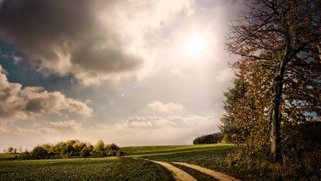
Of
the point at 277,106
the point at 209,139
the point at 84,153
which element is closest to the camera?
the point at 277,106

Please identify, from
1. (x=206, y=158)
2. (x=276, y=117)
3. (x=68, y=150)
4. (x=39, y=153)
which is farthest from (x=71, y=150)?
(x=276, y=117)

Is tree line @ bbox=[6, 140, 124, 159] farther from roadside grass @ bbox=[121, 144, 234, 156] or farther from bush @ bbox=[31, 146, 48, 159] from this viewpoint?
roadside grass @ bbox=[121, 144, 234, 156]

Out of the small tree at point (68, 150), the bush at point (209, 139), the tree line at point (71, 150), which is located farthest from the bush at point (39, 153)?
the bush at point (209, 139)

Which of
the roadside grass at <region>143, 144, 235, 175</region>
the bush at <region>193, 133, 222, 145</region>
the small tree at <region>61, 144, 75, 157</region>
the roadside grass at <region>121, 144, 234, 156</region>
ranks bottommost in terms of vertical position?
the roadside grass at <region>143, 144, 235, 175</region>

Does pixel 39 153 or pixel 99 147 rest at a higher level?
pixel 99 147

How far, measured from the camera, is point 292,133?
2755 cm

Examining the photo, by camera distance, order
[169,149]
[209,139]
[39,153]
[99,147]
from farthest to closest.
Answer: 1. [209,139]
2. [169,149]
3. [99,147]
4. [39,153]

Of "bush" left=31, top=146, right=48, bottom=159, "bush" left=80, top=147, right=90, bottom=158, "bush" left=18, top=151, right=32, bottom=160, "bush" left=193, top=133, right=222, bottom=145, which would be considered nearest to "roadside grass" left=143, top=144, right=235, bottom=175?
A: "bush" left=80, top=147, right=90, bottom=158

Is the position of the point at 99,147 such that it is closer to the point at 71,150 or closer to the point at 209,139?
the point at 71,150

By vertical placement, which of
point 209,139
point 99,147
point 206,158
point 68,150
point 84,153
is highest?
point 209,139

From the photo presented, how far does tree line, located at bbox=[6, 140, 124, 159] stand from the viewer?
222 feet

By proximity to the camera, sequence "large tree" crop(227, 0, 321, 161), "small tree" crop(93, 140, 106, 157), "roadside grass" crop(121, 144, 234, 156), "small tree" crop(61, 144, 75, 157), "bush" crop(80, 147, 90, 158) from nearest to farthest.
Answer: "large tree" crop(227, 0, 321, 161)
"roadside grass" crop(121, 144, 234, 156)
"bush" crop(80, 147, 90, 158)
"small tree" crop(61, 144, 75, 157)
"small tree" crop(93, 140, 106, 157)

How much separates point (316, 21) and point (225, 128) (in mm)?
40599

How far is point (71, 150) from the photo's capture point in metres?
70.1
